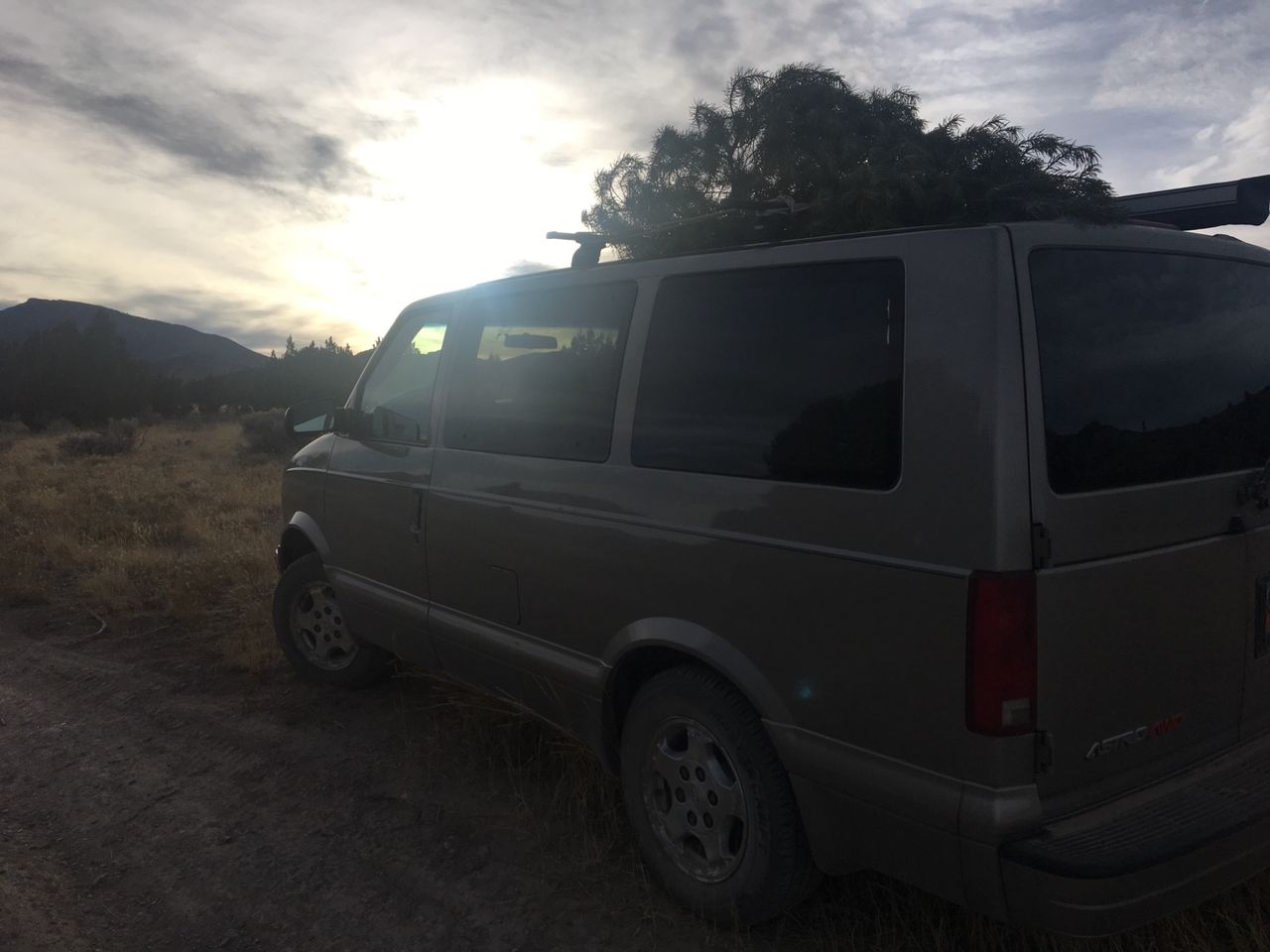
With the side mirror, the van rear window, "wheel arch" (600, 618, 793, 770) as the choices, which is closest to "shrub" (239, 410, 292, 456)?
the side mirror

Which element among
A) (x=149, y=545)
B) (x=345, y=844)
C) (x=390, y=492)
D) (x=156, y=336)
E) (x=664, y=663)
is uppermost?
(x=156, y=336)

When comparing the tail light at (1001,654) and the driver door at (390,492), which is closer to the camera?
the tail light at (1001,654)

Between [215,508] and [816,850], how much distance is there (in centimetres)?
1005

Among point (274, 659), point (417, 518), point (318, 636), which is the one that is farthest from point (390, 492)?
point (274, 659)

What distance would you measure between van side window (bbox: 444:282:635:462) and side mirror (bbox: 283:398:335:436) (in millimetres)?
1162

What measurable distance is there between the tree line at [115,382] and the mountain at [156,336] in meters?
120

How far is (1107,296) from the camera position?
2.39 m

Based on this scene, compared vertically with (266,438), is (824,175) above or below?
above

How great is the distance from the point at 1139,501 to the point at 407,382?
10.4 ft

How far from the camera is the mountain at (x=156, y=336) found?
15975 cm

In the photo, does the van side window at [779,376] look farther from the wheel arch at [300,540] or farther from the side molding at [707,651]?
the wheel arch at [300,540]

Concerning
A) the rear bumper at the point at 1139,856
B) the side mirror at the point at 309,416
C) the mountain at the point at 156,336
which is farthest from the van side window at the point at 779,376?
the mountain at the point at 156,336

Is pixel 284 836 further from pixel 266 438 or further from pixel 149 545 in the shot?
pixel 266 438

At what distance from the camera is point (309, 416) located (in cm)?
494
